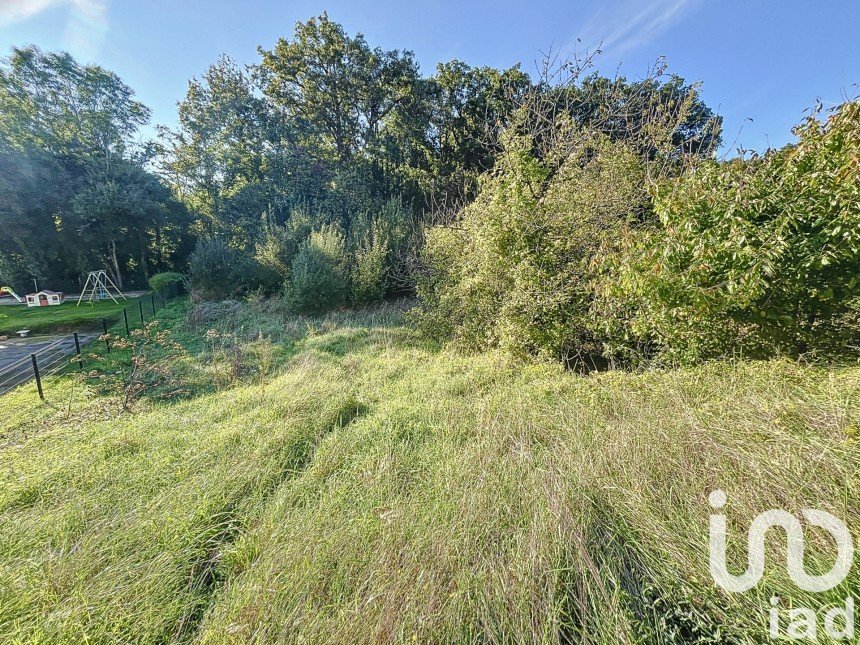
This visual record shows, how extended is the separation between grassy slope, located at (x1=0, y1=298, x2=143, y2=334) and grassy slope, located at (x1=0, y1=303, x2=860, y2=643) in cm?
919

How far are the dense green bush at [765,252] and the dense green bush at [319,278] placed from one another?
826cm

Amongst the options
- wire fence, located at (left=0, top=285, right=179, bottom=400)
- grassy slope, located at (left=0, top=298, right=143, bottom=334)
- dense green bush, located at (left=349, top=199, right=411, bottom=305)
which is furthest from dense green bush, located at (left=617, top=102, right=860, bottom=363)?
grassy slope, located at (left=0, top=298, right=143, bottom=334)

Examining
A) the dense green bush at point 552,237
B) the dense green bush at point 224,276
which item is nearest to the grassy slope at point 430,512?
the dense green bush at point 552,237

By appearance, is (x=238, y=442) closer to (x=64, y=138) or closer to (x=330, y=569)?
(x=330, y=569)

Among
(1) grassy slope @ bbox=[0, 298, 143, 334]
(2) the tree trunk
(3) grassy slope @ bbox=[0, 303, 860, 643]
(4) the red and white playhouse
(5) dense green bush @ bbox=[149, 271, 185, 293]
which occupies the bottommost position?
(3) grassy slope @ bbox=[0, 303, 860, 643]

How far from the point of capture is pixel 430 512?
2188 mm

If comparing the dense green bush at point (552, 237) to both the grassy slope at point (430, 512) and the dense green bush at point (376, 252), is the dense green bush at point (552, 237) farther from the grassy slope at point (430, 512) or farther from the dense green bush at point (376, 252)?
the dense green bush at point (376, 252)

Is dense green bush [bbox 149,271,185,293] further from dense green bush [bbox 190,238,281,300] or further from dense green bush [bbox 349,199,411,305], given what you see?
dense green bush [bbox 349,199,411,305]

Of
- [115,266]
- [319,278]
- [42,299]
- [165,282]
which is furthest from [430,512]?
[115,266]

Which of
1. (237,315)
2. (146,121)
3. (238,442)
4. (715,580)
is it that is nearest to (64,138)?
(146,121)

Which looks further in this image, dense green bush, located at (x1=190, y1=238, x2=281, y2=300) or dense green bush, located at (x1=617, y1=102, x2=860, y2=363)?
dense green bush, located at (x1=190, y1=238, x2=281, y2=300)

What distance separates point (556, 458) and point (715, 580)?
45.0 inches

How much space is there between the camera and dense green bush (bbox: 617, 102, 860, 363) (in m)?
2.82

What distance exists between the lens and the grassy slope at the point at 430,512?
156cm
